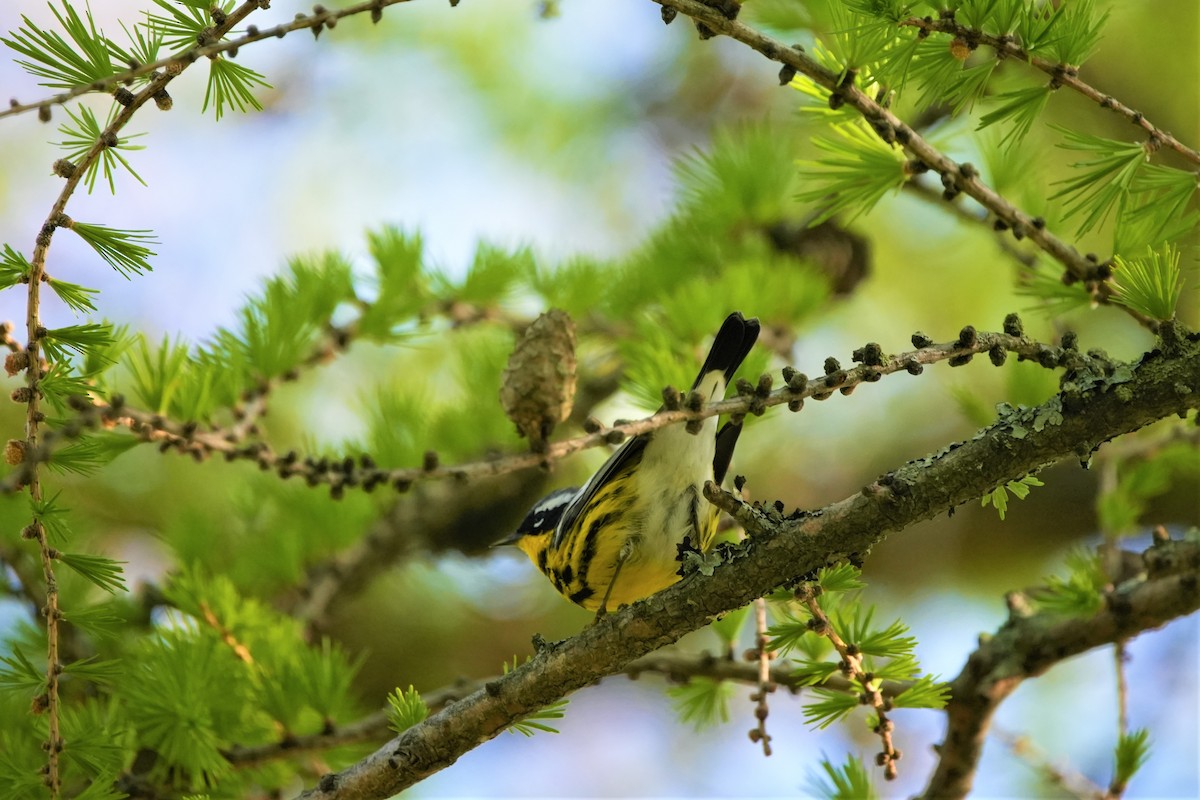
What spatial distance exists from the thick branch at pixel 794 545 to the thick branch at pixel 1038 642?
233 millimetres

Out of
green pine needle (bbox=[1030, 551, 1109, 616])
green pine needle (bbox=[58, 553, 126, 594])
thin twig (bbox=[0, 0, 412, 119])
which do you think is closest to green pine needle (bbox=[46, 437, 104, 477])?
green pine needle (bbox=[58, 553, 126, 594])

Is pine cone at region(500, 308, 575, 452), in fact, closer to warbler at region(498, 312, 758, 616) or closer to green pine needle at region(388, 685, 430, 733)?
green pine needle at region(388, 685, 430, 733)

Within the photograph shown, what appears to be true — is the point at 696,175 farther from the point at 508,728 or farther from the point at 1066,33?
the point at 508,728

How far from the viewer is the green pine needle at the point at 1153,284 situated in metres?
1.25

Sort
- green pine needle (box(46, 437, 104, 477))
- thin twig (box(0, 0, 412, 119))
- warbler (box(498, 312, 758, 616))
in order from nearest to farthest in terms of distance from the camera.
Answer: thin twig (box(0, 0, 412, 119)) → green pine needle (box(46, 437, 104, 477)) → warbler (box(498, 312, 758, 616))

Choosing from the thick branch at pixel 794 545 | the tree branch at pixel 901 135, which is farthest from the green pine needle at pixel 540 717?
the tree branch at pixel 901 135

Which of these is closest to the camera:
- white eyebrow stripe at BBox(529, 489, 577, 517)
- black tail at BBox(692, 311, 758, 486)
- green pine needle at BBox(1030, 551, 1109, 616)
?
green pine needle at BBox(1030, 551, 1109, 616)

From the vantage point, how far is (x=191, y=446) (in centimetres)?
150

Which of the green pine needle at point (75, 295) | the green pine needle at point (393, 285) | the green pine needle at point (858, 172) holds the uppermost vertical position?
the green pine needle at point (393, 285)

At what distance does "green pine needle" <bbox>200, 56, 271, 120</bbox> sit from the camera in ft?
3.92

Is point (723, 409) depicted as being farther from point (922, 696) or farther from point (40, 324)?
point (40, 324)

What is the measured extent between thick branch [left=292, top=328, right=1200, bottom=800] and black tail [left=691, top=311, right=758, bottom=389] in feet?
1.65

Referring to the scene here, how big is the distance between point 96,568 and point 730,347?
0.98 metres

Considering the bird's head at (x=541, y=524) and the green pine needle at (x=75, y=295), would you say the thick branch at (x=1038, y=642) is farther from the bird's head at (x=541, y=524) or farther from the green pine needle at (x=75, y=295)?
the green pine needle at (x=75, y=295)
